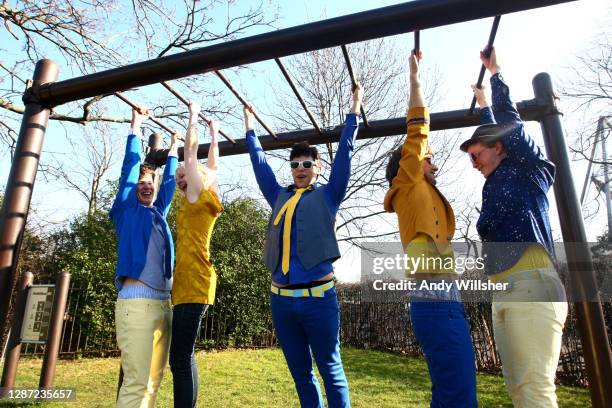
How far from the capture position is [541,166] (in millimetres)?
1685

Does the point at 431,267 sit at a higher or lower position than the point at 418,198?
lower

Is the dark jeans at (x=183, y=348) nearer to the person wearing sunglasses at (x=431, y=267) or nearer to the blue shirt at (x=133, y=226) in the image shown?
the blue shirt at (x=133, y=226)

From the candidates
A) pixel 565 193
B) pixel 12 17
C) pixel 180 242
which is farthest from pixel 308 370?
pixel 12 17

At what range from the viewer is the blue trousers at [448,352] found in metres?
1.47

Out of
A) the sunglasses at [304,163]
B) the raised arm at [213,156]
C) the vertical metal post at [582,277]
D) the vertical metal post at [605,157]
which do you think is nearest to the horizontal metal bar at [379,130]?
the vertical metal post at [582,277]

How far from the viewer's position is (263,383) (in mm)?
5387

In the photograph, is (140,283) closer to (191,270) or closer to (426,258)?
(191,270)

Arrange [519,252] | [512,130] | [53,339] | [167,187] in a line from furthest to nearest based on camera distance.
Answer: [53,339]
[167,187]
[512,130]
[519,252]

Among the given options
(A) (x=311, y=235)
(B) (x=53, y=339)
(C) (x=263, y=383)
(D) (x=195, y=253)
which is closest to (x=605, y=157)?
(C) (x=263, y=383)

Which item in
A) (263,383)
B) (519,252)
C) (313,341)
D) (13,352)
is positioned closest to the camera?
(519,252)

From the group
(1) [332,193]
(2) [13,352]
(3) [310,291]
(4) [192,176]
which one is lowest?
(2) [13,352]

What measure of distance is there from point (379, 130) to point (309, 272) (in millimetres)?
1553

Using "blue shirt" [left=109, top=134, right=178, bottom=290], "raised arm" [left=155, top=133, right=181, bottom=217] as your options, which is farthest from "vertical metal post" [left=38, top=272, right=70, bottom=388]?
"blue shirt" [left=109, top=134, right=178, bottom=290]

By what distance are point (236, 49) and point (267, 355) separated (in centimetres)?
715
